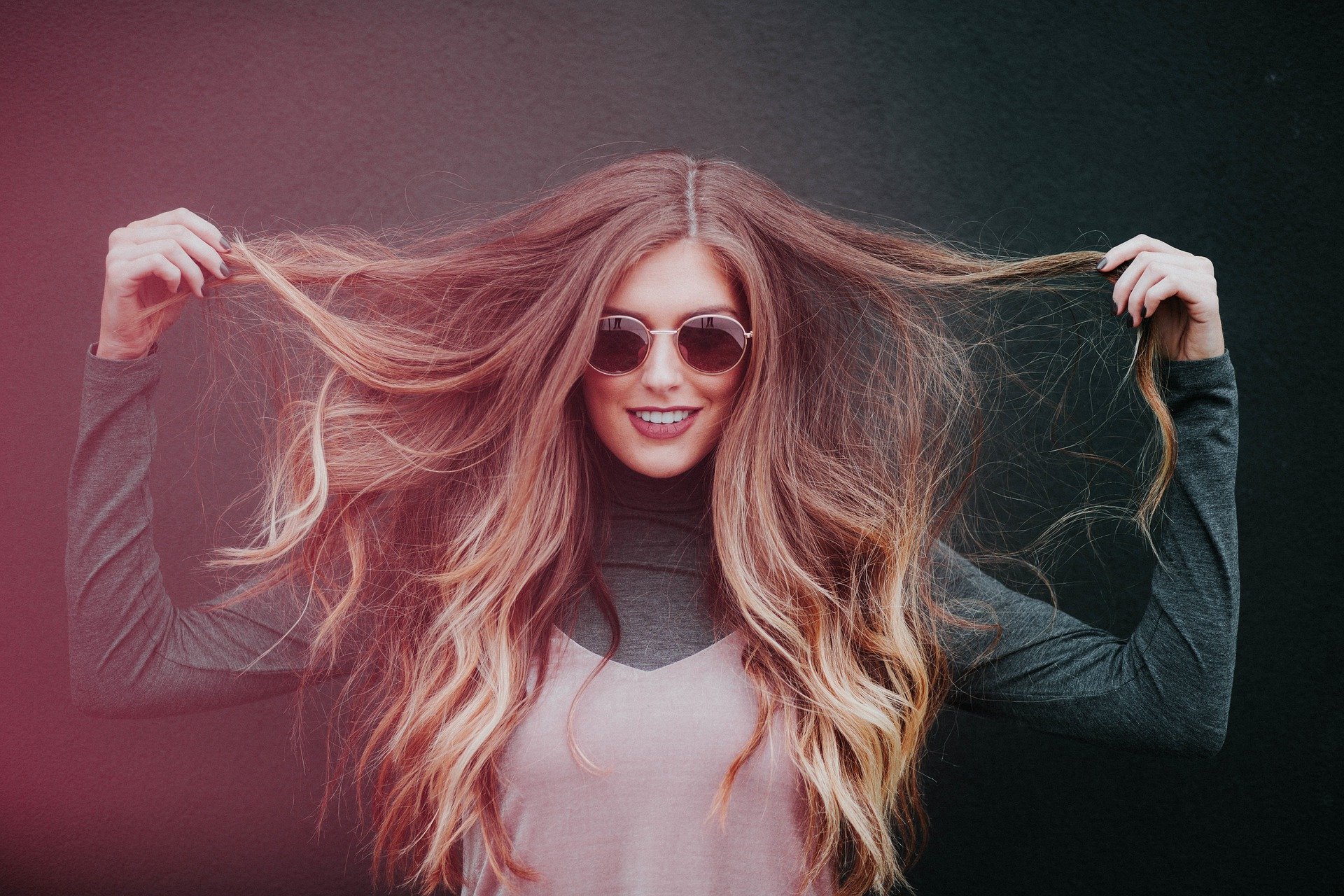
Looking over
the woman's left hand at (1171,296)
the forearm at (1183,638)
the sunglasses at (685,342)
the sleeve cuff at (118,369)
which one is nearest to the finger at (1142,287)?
the woman's left hand at (1171,296)

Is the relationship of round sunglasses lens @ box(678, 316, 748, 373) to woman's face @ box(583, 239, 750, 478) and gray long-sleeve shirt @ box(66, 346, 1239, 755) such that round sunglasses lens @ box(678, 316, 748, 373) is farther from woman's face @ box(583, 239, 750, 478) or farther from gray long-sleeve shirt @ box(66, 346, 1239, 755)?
gray long-sleeve shirt @ box(66, 346, 1239, 755)

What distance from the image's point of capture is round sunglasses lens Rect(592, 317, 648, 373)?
5.01ft

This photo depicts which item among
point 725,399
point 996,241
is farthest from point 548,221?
point 996,241

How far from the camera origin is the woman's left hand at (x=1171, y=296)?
142cm

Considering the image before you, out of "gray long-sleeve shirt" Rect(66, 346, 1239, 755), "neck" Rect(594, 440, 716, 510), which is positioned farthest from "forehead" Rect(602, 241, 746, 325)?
"gray long-sleeve shirt" Rect(66, 346, 1239, 755)

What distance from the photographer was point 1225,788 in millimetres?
2264

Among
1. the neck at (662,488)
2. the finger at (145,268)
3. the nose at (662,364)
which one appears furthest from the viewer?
the neck at (662,488)

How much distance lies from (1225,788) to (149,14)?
9.89ft

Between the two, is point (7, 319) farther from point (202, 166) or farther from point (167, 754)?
point (167, 754)

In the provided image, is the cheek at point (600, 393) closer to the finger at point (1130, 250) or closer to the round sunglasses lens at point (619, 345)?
the round sunglasses lens at point (619, 345)

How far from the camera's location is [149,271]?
1.42 m

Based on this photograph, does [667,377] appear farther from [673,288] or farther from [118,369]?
[118,369]

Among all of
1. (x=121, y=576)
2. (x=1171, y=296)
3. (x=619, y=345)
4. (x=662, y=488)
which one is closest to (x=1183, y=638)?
(x=1171, y=296)

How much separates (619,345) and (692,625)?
1.60 feet
